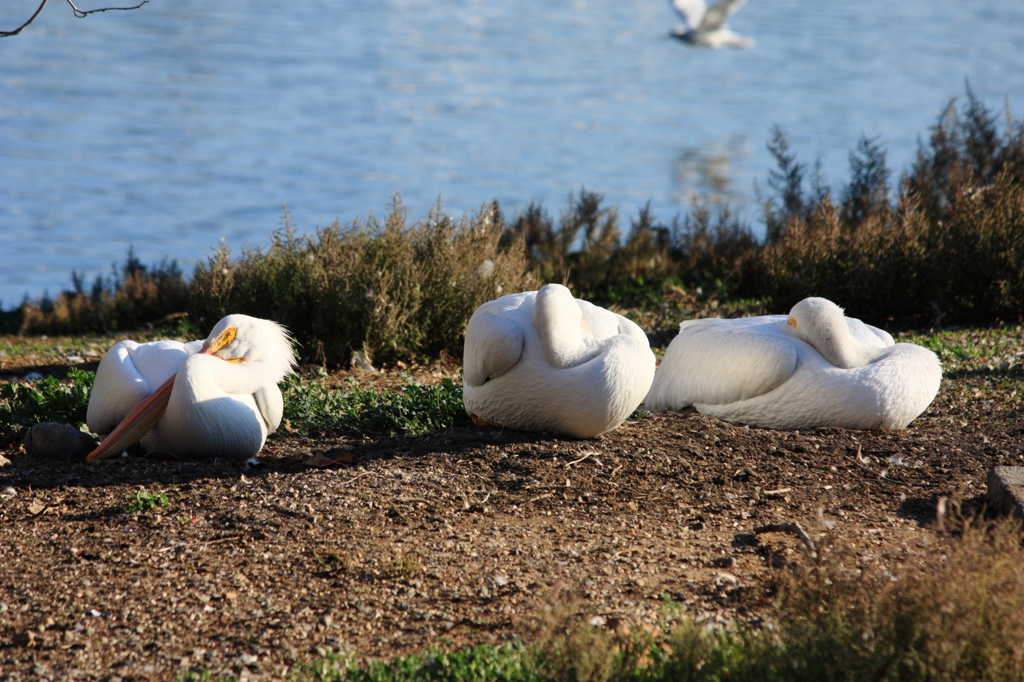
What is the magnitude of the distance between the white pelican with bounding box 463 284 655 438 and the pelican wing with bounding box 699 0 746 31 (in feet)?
74.3

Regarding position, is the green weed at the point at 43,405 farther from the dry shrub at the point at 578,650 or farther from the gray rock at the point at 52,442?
the dry shrub at the point at 578,650

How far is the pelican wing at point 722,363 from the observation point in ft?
15.6

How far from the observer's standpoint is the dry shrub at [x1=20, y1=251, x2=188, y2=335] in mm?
8922

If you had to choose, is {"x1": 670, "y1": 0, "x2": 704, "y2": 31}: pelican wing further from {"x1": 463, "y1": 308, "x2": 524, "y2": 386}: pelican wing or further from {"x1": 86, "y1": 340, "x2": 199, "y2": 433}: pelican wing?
{"x1": 86, "y1": 340, "x2": 199, "y2": 433}: pelican wing

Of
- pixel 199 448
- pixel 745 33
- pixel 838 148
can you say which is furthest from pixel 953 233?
pixel 745 33

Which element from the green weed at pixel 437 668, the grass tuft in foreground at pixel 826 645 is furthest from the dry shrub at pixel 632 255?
the green weed at pixel 437 668

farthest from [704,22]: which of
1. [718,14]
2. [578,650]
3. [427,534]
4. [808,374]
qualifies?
[578,650]

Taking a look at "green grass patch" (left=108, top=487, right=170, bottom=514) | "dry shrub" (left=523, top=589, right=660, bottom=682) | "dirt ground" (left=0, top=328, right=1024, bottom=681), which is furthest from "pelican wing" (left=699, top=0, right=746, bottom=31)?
"dry shrub" (left=523, top=589, right=660, bottom=682)

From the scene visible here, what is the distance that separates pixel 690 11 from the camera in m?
27.3

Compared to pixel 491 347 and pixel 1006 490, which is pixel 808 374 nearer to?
pixel 1006 490

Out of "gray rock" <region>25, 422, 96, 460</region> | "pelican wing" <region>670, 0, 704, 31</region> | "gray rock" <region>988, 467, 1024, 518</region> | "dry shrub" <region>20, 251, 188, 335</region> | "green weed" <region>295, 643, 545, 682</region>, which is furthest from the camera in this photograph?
"pelican wing" <region>670, 0, 704, 31</region>

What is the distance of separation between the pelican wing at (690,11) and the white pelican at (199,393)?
80.0 ft

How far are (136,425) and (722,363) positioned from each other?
277cm

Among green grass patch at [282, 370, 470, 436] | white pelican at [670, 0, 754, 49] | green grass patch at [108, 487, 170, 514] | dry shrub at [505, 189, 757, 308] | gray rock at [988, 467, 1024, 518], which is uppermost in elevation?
white pelican at [670, 0, 754, 49]
